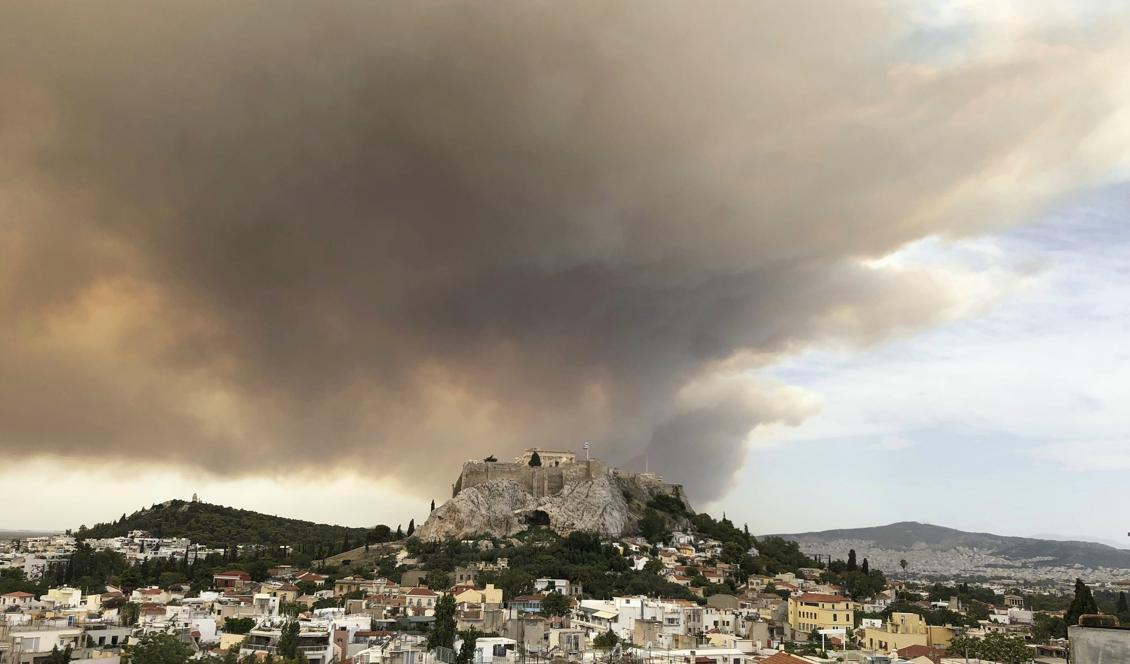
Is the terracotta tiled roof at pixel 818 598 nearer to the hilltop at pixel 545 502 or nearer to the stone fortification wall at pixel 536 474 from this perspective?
the hilltop at pixel 545 502

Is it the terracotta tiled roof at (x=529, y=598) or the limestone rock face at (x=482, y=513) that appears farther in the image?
the limestone rock face at (x=482, y=513)

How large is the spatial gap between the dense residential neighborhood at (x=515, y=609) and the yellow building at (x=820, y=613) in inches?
6.7

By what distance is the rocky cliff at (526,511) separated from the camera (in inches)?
4375

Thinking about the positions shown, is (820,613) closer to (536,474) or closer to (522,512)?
(522,512)

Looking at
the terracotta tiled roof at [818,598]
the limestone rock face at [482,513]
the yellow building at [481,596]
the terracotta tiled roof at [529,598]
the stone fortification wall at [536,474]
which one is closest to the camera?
the yellow building at [481,596]

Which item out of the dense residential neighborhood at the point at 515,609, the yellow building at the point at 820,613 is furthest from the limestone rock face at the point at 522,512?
the yellow building at the point at 820,613

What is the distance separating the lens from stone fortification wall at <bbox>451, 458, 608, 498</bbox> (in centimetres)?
12450

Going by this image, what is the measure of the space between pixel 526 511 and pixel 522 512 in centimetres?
59

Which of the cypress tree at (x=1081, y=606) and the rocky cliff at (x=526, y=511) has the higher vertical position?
the rocky cliff at (x=526, y=511)

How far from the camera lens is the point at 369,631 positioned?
45.3 metres

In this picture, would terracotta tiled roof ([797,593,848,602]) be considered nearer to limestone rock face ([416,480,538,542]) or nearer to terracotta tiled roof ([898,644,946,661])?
terracotta tiled roof ([898,644,946,661])

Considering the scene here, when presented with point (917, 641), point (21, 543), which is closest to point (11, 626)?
point (917, 641)

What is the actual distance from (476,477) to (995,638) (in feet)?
280

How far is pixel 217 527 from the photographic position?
147125 mm
